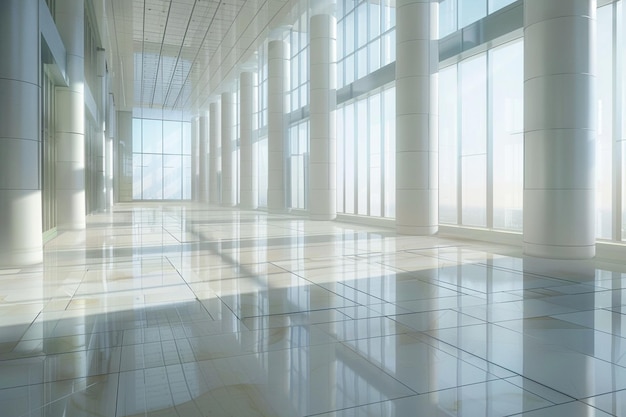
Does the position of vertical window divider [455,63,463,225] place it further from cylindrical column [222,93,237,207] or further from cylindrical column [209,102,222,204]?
cylindrical column [209,102,222,204]

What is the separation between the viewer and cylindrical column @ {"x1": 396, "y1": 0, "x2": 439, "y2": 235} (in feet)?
49.9

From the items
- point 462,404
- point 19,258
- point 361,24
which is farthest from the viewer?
point 361,24

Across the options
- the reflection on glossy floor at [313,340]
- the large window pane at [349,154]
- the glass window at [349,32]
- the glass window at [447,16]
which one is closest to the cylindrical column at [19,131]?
the reflection on glossy floor at [313,340]

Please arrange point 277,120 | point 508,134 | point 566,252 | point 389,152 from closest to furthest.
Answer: point 566,252, point 508,134, point 389,152, point 277,120

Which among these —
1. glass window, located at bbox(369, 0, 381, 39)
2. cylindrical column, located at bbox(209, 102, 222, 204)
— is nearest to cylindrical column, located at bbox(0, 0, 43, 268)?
glass window, located at bbox(369, 0, 381, 39)

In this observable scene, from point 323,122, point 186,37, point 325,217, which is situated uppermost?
point 186,37

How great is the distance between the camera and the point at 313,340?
4570mm

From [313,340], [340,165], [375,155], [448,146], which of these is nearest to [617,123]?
[448,146]

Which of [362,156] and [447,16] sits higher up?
[447,16]

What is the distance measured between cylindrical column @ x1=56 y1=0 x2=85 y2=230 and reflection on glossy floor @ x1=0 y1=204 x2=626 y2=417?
330 inches

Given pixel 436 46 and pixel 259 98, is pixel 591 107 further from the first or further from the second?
pixel 259 98

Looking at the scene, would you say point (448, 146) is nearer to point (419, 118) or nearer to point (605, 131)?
point (419, 118)

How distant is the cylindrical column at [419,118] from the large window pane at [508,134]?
1837 millimetres

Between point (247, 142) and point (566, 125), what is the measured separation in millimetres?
27729
